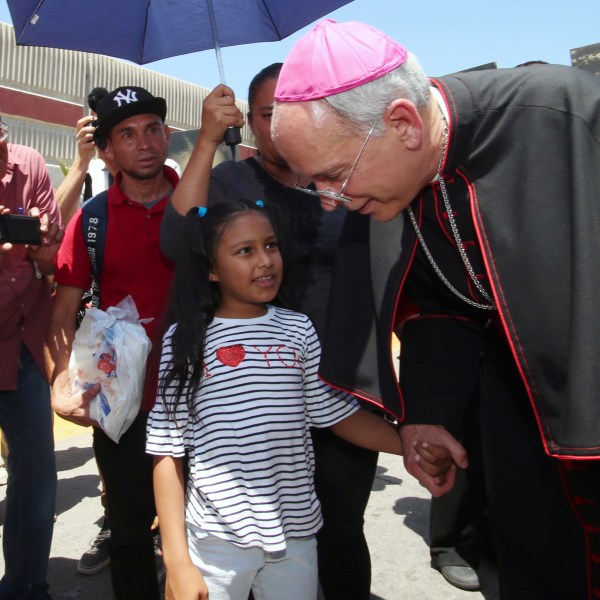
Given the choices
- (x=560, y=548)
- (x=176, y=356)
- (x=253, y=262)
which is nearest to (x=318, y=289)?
(x=253, y=262)

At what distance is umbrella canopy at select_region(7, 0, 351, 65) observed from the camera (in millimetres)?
2914

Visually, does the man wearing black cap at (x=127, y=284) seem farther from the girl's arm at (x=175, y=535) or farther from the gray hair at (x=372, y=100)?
the gray hair at (x=372, y=100)

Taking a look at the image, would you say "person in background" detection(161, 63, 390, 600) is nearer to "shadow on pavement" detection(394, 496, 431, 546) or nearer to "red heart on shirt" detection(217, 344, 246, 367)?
"red heart on shirt" detection(217, 344, 246, 367)

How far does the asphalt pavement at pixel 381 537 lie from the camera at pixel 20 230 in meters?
1.69

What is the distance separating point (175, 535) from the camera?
2.14 metres

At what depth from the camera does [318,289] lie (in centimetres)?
253

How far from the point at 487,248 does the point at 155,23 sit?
6.66ft

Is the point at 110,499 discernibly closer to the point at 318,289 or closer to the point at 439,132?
the point at 318,289

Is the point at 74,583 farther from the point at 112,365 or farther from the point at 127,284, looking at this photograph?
the point at 127,284

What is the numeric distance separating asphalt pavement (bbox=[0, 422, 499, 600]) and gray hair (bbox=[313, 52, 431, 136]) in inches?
94.7

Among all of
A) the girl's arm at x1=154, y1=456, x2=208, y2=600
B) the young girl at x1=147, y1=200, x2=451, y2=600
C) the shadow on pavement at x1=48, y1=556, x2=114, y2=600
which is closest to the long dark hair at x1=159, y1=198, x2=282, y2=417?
the young girl at x1=147, y1=200, x2=451, y2=600

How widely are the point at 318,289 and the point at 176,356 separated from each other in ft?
1.83

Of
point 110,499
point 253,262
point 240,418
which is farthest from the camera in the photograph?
point 110,499

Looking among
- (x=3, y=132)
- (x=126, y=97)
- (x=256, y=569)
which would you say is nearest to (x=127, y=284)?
(x=3, y=132)
